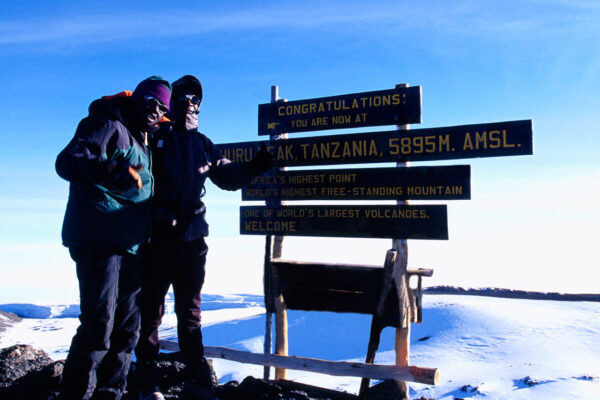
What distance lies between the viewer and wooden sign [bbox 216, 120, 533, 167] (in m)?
5.45

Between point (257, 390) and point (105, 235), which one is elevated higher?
point (105, 235)

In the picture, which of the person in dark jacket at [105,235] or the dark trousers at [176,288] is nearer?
the person in dark jacket at [105,235]

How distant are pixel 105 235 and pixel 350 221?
342cm

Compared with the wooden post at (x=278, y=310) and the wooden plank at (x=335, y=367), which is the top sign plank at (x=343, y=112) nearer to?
the wooden post at (x=278, y=310)

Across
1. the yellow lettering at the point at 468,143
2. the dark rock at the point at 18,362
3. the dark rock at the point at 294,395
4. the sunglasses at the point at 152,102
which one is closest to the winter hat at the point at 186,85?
the sunglasses at the point at 152,102

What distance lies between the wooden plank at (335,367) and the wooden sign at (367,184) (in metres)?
2.00

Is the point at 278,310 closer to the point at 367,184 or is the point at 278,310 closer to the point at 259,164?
the point at 367,184

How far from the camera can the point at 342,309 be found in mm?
6066

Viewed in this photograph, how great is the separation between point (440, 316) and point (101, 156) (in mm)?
11200

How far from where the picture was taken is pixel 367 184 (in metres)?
6.01

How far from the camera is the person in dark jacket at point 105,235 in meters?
3.20

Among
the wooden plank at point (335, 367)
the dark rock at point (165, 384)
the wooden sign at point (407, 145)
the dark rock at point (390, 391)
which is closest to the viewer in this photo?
the dark rock at point (165, 384)

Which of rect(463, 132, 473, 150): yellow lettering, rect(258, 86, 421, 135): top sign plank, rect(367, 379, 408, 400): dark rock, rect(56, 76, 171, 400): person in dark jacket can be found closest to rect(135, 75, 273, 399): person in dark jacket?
rect(56, 76, 171, 400): person in dark jacket

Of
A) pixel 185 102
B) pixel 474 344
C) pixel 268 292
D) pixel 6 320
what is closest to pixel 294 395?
pixel 268 292
